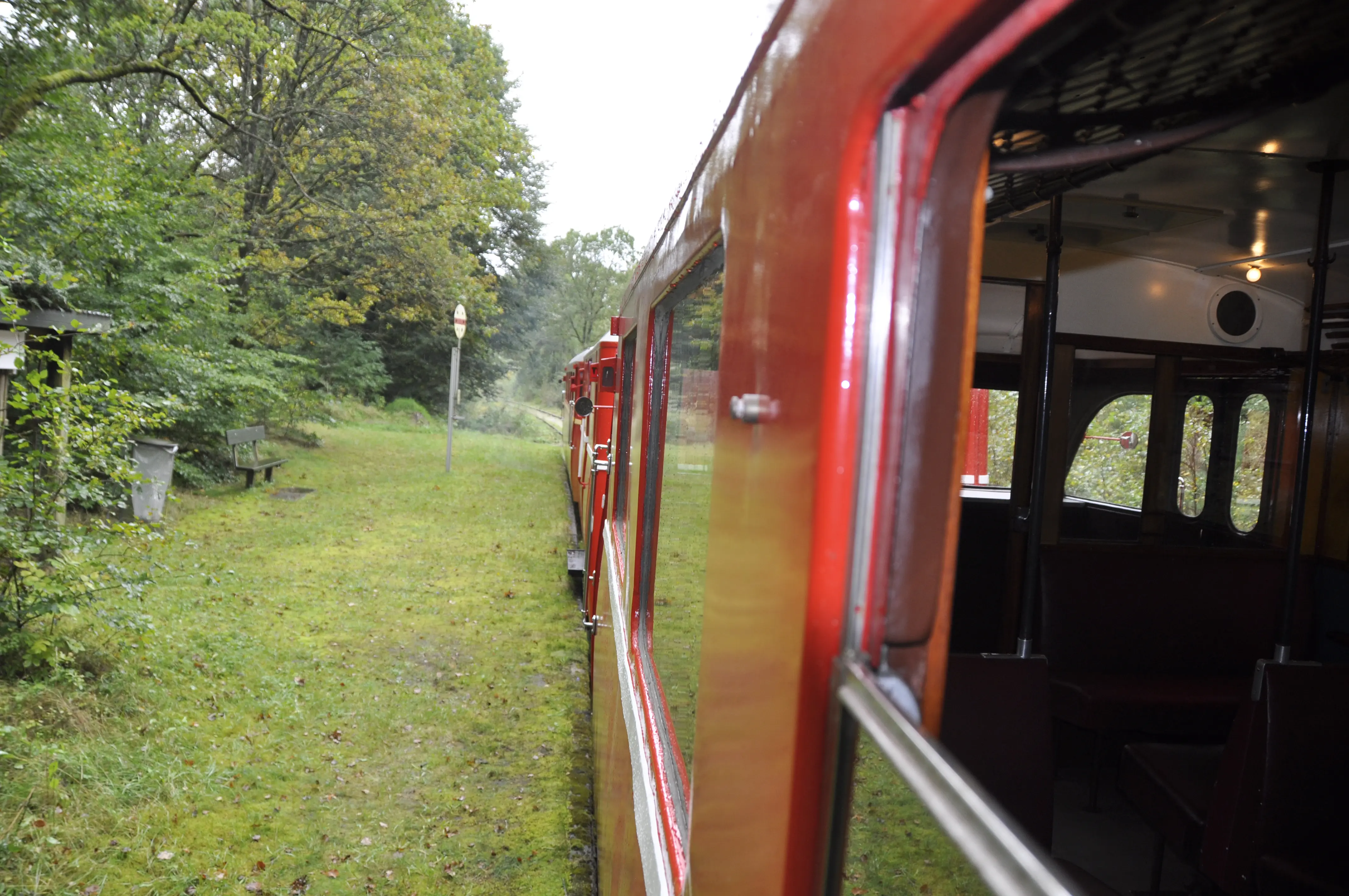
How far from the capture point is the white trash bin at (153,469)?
396 inches

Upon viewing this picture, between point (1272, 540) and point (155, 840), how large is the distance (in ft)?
18.9

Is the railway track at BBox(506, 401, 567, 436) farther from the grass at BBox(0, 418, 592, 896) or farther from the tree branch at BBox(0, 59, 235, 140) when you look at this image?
the grass at BBox(0, 418, 592, 896)

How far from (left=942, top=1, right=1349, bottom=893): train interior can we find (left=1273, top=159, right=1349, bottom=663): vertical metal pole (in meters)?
0.02

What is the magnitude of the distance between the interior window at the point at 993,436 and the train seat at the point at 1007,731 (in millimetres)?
2668

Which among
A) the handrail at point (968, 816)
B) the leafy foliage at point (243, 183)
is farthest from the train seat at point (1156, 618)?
the leafy foliage at point (243, 183)

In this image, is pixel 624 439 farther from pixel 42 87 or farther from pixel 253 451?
pixel 253 451

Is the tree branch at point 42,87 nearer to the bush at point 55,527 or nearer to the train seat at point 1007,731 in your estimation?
the bush at point 55,527

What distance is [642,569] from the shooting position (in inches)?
103

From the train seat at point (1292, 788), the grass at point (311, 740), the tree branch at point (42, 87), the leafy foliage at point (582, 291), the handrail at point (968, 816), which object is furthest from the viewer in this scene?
the leafy foliage at point (582, 291)

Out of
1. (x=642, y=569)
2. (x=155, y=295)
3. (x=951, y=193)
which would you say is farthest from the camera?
(x=155, y=295)

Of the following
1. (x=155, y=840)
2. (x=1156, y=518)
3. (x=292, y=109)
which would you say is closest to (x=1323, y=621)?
(x=1156, y=518)

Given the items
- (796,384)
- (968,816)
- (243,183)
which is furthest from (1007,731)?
(243,183)

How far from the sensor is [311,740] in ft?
17.4

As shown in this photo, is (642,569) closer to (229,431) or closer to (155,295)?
(155,295)
